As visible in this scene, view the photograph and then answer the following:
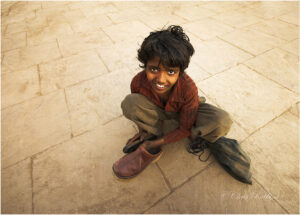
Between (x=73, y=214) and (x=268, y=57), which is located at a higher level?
(x=268, y=57)

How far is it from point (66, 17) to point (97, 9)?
3.03 ft

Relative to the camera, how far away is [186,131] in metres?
1.50

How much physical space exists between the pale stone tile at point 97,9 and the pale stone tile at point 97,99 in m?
2.94

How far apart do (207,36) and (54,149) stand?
342cm

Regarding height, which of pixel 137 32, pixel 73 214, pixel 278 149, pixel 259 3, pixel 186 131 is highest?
pixel 259 3

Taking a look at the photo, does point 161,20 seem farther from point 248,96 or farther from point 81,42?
point 248,96

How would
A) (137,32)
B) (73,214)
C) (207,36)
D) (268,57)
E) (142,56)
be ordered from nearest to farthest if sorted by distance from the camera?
(142,56) → (73,214) → (268,57) → (207,36) → (137,32)

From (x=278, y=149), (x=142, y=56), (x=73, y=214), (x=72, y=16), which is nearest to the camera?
(x=142, y=56)

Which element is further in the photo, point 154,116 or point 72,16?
point 72,16

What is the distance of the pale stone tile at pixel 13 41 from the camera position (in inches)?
134

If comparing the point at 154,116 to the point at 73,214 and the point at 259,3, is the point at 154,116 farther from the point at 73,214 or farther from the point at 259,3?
the point at 259,3

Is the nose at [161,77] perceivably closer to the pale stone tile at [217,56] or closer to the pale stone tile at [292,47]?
the pale stone tile at [217,56]

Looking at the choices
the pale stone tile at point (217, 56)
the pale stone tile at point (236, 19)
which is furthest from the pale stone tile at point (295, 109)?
the pale stone tile at point (236, 19)

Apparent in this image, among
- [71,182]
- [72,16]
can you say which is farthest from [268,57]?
[72,16]
